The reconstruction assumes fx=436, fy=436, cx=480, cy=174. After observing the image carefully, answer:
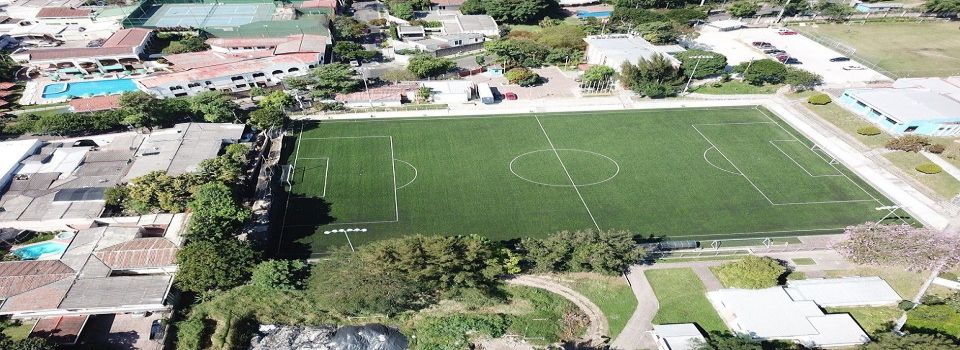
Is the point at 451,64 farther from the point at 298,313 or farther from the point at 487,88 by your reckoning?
the point at 298,313

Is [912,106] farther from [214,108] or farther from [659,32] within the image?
[214,108]

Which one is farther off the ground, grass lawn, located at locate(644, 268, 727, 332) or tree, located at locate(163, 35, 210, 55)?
tree, located at locate(163, 35, 210, 55)

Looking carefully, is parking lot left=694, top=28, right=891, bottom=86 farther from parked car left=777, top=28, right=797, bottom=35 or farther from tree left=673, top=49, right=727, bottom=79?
tree left=673, top=49, right=727, bottom=79

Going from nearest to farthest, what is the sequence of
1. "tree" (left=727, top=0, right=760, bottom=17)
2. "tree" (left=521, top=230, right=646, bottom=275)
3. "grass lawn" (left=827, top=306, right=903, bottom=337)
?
"grass lawn" (left=827, top=306, right=903, bottom=337)
"tree" (left=521, top=230, right=646, bottom=275)
"tree" (left=727, top=0, right=760, bottom=17)

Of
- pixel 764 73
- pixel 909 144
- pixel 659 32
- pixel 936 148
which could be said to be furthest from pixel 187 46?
pixel 936 148

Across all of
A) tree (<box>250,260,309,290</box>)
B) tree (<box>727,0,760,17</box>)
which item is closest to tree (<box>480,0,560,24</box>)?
tree (<box>727,0,760,17</box>)

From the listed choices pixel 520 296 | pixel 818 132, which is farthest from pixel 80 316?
pixel 818 132
